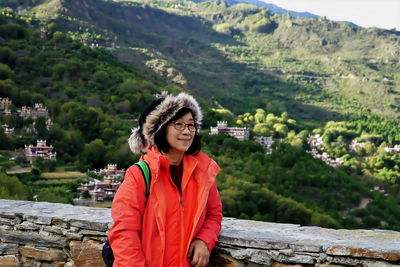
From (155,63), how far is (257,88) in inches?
838

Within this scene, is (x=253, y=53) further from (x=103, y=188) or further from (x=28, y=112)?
(x=103, y=188)

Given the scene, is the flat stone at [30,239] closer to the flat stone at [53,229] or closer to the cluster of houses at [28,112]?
the flat stone at [53,229]

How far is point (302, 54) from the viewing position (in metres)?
83.4

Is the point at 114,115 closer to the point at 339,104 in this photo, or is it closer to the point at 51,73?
the point at 51,73

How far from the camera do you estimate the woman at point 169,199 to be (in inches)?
68.3

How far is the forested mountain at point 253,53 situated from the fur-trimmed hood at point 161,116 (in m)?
36.0

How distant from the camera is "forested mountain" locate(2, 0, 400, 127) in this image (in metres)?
48.1

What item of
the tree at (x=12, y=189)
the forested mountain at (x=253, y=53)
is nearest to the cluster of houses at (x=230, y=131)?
the tree at (x=12, y=189)

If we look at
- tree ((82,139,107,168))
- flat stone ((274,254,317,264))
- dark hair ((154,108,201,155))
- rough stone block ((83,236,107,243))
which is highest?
dark hair ((154,108,201,155))

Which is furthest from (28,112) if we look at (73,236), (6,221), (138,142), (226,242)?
(226,242)

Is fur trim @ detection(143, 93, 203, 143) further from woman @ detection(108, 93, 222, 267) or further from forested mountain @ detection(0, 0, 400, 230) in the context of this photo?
forested mountain @ detection(0, 0, 400, 230)

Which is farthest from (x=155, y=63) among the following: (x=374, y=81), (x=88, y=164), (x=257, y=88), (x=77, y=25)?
(x=374, y=81)

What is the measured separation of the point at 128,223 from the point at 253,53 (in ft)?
280

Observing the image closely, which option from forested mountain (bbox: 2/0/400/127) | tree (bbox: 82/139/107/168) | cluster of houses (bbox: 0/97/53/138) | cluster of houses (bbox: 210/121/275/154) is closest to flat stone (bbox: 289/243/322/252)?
tree (bbox: 82/139/107/168)
